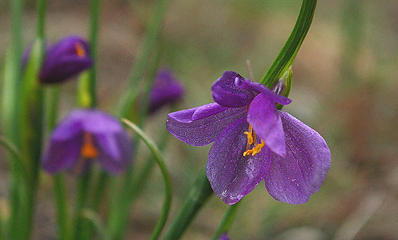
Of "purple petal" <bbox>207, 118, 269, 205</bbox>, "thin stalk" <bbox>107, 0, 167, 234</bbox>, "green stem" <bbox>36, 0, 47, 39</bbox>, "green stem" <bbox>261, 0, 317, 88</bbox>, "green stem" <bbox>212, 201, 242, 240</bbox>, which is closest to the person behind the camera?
"green stem" <bbox>261, 0, 317, 88</bbox>

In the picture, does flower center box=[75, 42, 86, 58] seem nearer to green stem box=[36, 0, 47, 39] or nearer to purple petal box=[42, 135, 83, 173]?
green stem box=[36, 0, 47, 39]

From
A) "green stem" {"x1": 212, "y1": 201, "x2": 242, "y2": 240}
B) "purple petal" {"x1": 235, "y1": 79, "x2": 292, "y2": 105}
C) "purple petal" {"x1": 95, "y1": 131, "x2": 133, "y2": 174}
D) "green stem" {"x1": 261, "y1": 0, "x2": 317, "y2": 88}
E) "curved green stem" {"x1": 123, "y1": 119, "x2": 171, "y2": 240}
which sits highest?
"green stem" {"x1": 261, "y1": 0, "x2": 317, "y2": 88}

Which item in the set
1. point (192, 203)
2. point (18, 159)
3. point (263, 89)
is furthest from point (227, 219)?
point (18, 159)

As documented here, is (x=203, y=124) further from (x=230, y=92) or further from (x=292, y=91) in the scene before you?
(x=292, y=91)

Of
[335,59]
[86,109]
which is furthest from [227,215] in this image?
[335,59]

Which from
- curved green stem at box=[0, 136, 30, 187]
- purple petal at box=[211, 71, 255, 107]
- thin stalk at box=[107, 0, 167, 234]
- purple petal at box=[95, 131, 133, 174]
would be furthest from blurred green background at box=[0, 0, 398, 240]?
purple petal at box=[211, 71, 255, 107]

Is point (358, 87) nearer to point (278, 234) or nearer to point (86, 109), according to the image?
point (278, 234)
